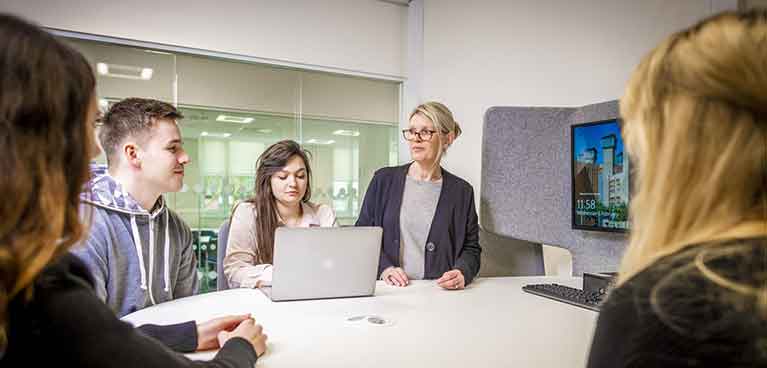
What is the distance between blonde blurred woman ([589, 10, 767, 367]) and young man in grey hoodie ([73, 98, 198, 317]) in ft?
4.28

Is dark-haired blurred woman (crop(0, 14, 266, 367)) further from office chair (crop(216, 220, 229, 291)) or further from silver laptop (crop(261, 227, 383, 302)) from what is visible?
office chair (crop(216, 220, 229, 291))

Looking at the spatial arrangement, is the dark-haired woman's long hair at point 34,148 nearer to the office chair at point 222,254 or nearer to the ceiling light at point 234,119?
the office chair at point 222,254

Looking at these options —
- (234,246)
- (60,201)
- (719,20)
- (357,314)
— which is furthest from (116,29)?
(719,20)

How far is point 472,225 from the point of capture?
6.99 ft

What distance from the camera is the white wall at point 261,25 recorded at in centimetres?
286

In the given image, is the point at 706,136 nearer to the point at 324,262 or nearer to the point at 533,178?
the point at 324,262

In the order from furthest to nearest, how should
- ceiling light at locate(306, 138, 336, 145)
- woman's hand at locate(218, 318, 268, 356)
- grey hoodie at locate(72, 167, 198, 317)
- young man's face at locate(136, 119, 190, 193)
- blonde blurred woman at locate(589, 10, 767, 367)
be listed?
ceiling light at locate(306, 138, 336, 145), young man's face at locate(136, 119, 190, 193), grey hoodie at locate(72, 167, 198, 317), woman's hand at locate(218, 318, 268, 356), blonde blurred woman at locate(589, 10, 767, 367)

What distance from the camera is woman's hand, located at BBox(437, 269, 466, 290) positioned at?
5.50 ft

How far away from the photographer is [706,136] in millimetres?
528

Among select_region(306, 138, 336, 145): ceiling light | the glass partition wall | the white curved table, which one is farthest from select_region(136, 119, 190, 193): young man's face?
select_region(306, 138, 336, 145): ceiling light

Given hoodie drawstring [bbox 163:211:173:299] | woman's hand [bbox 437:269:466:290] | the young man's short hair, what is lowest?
woman's hand [bbox 437:269:466:290]

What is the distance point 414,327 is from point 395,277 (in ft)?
1.86

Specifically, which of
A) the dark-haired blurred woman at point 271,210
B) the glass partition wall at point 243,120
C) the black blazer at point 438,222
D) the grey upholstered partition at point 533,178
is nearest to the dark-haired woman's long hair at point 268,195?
the dark-haired blurred woman at point 271,210

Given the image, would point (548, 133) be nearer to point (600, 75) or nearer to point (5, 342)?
point (600, 75)
